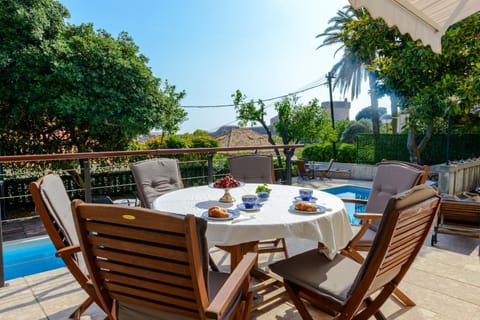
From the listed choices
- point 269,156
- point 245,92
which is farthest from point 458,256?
Answer: point 245,92

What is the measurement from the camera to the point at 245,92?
47.4 ft

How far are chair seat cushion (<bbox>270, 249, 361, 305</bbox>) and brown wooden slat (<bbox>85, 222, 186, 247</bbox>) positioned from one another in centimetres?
96

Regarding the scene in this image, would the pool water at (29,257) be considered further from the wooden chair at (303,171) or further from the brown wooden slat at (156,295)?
the wooden chair at (303,171)

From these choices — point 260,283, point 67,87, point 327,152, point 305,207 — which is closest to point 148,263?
point 305,207

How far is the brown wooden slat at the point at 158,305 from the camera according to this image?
1258mm

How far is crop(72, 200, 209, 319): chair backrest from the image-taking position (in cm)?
112

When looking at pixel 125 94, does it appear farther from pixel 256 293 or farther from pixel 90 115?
pixel 256 293

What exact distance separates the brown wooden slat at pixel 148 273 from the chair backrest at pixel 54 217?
61cm

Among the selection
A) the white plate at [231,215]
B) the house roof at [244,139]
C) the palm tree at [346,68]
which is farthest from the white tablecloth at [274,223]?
the house roof at [244,139]

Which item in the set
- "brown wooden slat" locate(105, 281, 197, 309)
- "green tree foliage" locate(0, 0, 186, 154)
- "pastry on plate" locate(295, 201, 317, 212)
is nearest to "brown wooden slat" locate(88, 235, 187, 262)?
"brown wooden slat" locate(105, 281, 197, 309)

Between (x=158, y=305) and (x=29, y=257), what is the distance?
4898 mm

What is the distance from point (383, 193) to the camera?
2725mm

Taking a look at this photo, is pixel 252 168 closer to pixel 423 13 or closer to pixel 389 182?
pixel 389 182

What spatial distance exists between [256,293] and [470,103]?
683cm
